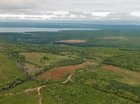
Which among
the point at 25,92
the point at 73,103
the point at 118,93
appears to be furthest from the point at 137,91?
the point at 25,92

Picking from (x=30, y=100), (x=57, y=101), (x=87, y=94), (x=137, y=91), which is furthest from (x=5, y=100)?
(x=137, y=91)

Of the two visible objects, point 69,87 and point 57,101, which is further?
point 69,87

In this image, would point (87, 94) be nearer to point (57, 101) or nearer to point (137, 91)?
point (57, 101)

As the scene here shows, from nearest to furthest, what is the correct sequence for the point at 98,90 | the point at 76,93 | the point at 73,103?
1. the point at 73,103
2. the point at 76,93
3. the point at 98,90

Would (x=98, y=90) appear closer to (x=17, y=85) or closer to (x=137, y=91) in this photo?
(x=137, y=91)

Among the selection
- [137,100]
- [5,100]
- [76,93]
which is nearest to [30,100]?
[5,100]

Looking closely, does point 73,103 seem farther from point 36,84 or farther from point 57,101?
point 36,84

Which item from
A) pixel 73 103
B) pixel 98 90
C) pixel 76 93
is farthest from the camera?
pixel 98 90

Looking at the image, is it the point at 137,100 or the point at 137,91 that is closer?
the point at 137,100
